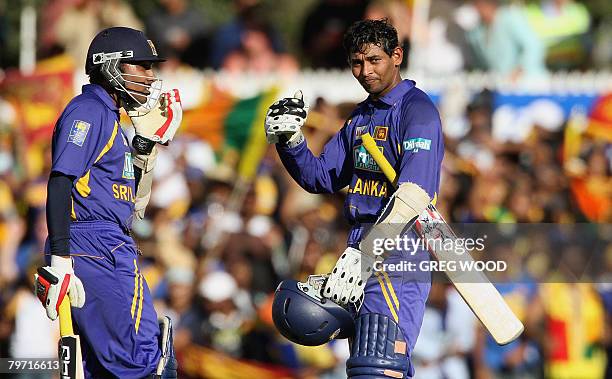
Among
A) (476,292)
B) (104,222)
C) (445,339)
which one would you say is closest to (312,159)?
(476,292)

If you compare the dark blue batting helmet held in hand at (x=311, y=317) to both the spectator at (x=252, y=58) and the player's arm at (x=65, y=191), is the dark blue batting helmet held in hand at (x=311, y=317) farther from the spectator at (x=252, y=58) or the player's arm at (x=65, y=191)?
the spectator at (x=252, y=58)

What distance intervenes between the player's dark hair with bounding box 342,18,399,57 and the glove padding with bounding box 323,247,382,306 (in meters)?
1.14

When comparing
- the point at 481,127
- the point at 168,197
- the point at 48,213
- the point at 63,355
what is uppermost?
the point at 481,127

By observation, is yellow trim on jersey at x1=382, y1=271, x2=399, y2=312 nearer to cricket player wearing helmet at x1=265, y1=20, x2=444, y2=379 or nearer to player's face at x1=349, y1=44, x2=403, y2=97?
cricket player wearing helmet at x1=265, y1=20, x2=444, y2=379

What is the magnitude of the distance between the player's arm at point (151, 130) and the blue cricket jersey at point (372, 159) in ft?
2.18

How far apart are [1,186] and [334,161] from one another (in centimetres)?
536

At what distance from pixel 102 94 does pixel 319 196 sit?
4840 mm

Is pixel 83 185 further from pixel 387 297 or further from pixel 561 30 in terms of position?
pixel 561 30

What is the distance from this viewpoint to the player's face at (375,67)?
6.86m

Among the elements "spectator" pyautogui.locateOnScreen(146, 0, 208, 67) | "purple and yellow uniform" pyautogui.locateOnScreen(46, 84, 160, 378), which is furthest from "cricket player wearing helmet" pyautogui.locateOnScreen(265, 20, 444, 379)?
"spectator" pyautogui.locateOnScreen(146, 0, 208, 67)

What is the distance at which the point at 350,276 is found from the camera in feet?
21.7

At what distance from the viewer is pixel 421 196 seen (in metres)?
6.52

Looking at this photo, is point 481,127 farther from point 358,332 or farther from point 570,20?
point 358,332

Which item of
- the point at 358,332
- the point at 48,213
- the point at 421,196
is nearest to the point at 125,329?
the point at 48,213
